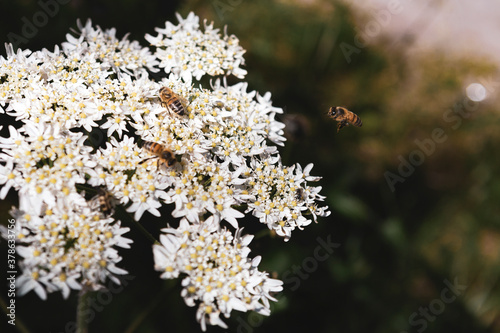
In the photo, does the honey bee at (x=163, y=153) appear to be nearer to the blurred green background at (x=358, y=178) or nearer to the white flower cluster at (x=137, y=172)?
the white flower cluster at (x=137, y=172)

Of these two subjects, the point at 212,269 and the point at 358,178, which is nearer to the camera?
the point at 212,269

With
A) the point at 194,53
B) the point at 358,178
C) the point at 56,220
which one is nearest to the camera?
the point at 56,220

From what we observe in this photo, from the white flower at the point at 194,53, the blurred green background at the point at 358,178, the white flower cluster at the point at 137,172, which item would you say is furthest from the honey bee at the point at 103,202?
the blurred green background at the point at 358,178

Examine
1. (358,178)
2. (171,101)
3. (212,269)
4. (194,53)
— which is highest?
(194,53)

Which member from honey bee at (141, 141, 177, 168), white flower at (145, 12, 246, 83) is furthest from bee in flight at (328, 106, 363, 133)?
honey bee at (141, 141, 177, 168)

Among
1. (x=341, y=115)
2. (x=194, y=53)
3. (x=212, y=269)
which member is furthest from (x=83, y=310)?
(x=341, y=115)

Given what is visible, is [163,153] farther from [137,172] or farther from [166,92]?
[166,92]
